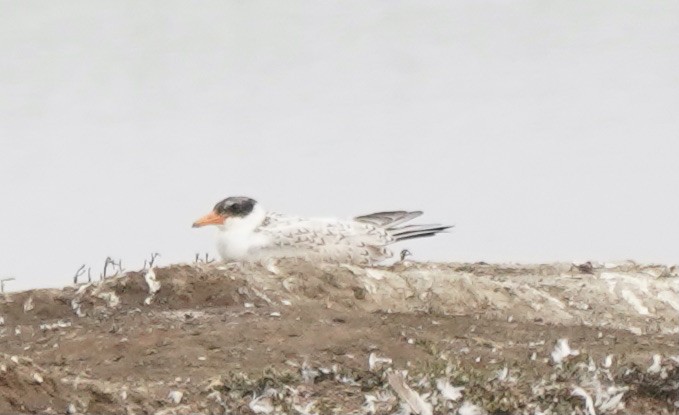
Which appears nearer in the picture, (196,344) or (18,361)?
(18,361)

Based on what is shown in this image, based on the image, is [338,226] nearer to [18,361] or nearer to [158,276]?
[158,276]

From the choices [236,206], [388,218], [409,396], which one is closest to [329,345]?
[409,396]

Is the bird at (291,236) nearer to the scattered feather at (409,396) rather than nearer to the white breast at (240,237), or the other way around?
the white breast at (240,237)

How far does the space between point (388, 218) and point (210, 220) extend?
1664 millimetres

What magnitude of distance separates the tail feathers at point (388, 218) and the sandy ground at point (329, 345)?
1.24m

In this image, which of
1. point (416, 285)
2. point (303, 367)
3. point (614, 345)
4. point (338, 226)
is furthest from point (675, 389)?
point (338, 226)

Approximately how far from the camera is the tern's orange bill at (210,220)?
18859 mm

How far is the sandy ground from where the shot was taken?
505 inches

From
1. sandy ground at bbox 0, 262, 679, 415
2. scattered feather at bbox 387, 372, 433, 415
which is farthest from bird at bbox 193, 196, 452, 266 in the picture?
scattered feather at bbox 387, 372, 433, 415

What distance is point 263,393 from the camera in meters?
12.9

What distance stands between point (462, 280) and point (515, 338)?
284cm

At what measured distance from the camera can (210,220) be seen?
18969 mm

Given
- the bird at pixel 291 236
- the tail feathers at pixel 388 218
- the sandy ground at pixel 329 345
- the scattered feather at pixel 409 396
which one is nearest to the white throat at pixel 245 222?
the bird at pixel 291 236

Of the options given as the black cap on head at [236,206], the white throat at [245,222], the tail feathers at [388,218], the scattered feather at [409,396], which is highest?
the black cap on head at [236,206]
